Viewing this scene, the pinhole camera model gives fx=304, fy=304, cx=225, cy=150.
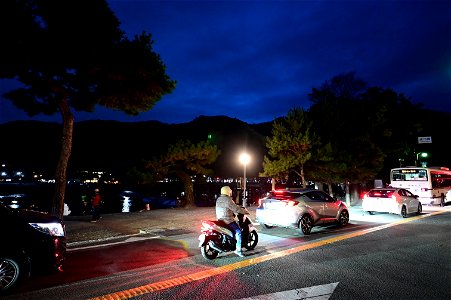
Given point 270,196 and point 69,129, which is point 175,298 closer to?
point 270,196

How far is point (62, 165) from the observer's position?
434 inches

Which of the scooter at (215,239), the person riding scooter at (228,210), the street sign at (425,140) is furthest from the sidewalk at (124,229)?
the street sign at (425,140)

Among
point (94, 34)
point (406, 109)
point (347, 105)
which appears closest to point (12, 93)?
point (94, 34)

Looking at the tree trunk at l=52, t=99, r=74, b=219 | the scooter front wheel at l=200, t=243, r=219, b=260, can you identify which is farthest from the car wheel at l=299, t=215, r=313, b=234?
the tree trunk at l=52, t=99, r=74, b=219

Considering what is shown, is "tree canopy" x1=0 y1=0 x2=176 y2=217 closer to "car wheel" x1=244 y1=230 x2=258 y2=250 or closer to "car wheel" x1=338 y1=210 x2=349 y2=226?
"car wheel" x1=244 y1=230 x2=258 y2=250

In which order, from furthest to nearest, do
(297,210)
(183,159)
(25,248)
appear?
(183,159) → (297,210) → (25,248)

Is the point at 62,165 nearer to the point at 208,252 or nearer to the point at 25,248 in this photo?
the point at 25,248

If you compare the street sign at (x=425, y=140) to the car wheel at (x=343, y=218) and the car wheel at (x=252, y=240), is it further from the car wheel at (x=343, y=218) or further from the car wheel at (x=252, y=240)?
the car wheel at (x=252, y=240)

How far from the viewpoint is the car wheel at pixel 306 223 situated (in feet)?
35.2

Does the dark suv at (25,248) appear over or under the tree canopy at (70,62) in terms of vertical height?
under

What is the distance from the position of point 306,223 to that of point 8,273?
8768 mm

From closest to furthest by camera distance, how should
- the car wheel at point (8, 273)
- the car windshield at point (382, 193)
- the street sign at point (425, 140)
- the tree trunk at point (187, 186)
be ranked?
1. the car wheel at point (8, 273)
2. the car windshield at point (382, 193)
3. the tree trunk at point (187, 186)
4. the street sign at point (425, 140)

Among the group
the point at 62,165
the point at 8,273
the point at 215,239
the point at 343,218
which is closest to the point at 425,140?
the point at 343,218

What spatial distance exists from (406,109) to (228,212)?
35148 mm
